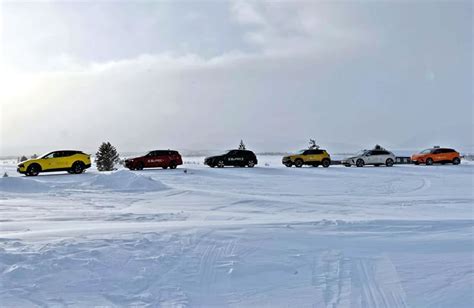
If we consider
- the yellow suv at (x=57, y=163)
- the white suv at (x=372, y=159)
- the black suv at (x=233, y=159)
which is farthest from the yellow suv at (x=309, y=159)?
the yellow suv at (x=57, y=163)

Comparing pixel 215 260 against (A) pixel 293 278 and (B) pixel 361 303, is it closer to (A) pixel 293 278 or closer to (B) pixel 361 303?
(A) pixel 293 278

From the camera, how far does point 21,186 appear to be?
67.0 ft

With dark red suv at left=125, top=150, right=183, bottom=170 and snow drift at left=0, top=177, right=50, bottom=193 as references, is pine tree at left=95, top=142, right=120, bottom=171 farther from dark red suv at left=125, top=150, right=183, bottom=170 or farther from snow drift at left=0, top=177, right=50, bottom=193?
snow drift at left=0, top=177, right=50, bottom=193

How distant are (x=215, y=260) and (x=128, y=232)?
8.05 feet

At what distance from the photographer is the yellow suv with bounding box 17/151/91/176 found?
25.9m

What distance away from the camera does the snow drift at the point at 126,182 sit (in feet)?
65.6

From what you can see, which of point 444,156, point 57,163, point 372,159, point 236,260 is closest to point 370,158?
point 372,159

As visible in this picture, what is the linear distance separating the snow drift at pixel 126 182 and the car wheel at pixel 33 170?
5.83 m

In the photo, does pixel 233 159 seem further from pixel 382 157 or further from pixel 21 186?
pixel 21 186

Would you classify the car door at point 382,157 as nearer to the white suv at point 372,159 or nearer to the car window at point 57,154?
the white suv at point 372,159

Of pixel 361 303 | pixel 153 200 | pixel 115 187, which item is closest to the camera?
pixel 361 303

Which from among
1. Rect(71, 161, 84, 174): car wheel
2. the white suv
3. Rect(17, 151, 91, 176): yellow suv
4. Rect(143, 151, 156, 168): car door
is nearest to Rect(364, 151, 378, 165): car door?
the white suv

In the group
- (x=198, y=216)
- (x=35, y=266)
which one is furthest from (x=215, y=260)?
(x=198, y=216)

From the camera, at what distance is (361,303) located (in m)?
5.38
